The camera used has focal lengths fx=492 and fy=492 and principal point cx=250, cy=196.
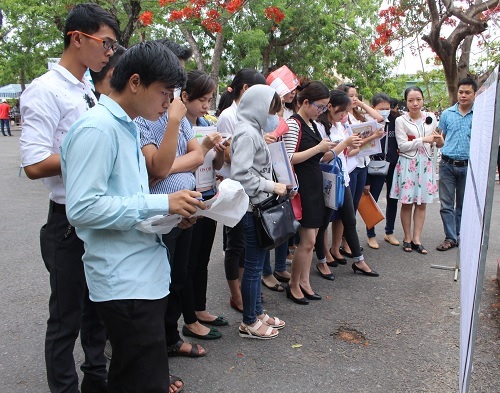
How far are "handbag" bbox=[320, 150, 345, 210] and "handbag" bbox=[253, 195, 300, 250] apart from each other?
35.4 inches

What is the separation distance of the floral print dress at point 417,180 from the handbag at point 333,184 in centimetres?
162

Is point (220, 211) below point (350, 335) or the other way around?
the other way around

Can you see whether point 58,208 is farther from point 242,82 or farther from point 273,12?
point 273,12

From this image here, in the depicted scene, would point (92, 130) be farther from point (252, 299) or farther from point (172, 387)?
point (252, 299)

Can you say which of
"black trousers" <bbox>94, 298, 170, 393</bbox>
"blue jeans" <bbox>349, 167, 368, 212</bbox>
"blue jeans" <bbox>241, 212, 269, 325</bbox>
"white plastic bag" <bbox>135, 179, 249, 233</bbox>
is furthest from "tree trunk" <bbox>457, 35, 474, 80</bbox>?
"black trousers" <bbox>94, 298, 170, 393</bbox>

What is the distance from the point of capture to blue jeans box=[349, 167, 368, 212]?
206 inches

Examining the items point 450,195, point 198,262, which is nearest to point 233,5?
point 450,195

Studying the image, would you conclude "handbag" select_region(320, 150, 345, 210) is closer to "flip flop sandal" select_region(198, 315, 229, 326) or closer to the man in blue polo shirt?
"flip flop sandal" select_region(198, 315, 229, 326)

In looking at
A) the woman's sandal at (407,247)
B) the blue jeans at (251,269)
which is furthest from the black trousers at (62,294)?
the woman's sandal at (407,247)

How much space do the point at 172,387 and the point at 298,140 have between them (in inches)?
83.2

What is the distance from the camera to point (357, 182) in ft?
17.5

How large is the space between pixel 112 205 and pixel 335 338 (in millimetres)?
2330

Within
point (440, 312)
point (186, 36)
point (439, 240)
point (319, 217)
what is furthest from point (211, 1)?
point (440, 312)

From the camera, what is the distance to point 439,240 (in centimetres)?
612
